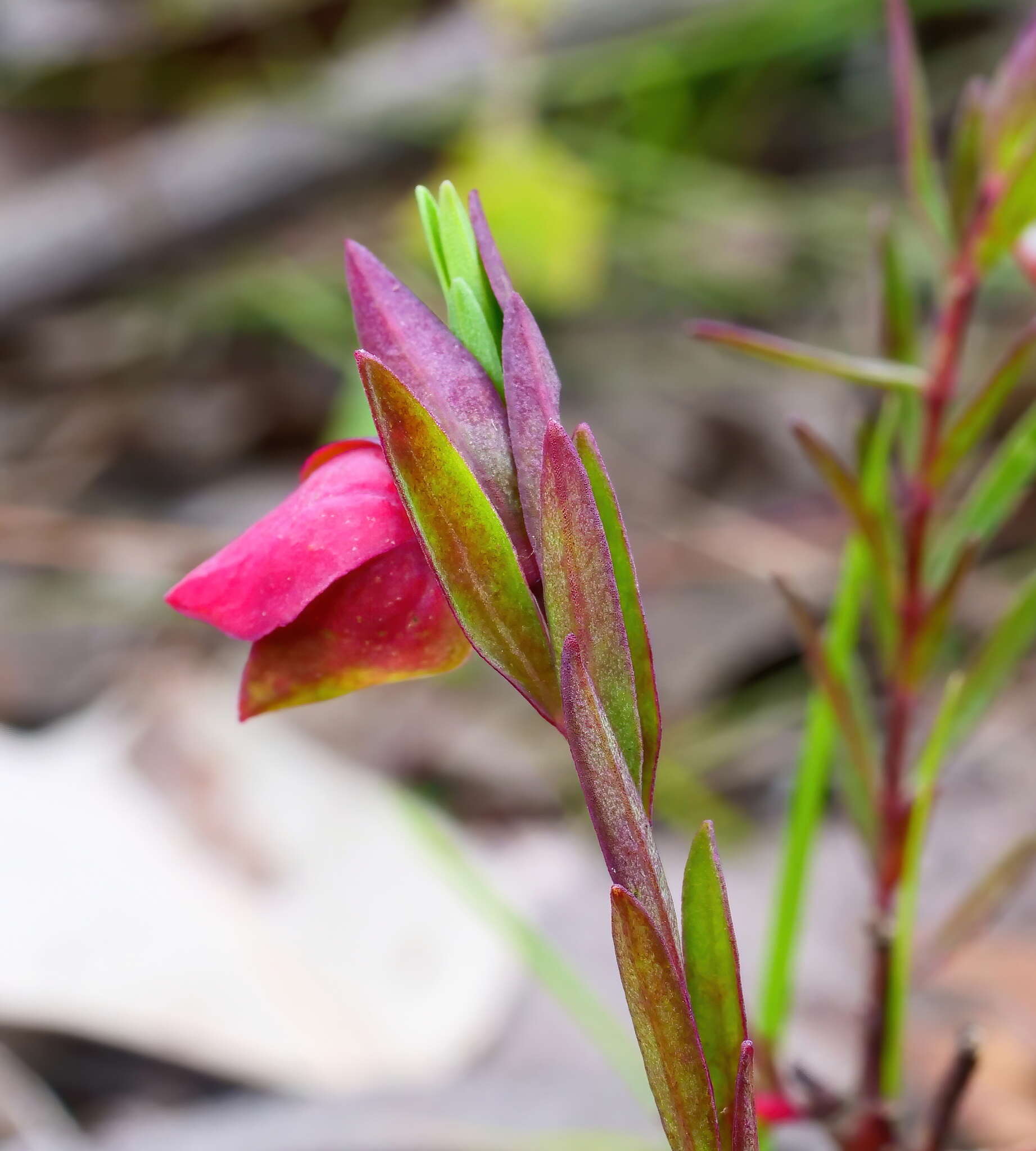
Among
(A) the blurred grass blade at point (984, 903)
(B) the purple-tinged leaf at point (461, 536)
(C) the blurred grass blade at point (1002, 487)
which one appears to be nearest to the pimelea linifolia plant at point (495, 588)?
(B) the purple-tinged leaf at point (461, 536)

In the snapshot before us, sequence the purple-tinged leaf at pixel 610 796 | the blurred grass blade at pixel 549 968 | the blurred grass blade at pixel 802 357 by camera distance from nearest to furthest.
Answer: the purple-tinged leaf at pixel 610 796
the blurred grass blade at pixel 802 357
the blurred grass blade at pixel 549 968

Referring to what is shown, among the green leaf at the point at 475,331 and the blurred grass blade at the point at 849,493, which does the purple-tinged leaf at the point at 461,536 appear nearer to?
the green leaf at the point at 475,331

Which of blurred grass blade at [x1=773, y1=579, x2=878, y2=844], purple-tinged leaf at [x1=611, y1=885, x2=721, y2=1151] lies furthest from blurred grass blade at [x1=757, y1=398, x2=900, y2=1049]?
purple-tinged leaf at [x1=611, y1=885, x2=721, y2=1151]

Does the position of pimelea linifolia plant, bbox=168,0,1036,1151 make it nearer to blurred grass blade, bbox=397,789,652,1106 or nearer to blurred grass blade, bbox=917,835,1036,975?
blurred grass blade, bbox=917,835,1036,975

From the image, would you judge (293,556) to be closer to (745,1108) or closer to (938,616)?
(745,1108)

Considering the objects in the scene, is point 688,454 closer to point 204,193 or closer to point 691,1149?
point 204,193

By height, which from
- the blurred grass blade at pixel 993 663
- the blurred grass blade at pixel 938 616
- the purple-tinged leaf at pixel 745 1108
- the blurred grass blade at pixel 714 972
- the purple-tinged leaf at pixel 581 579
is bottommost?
the purple-tinged leaf at pixel 745 1108
